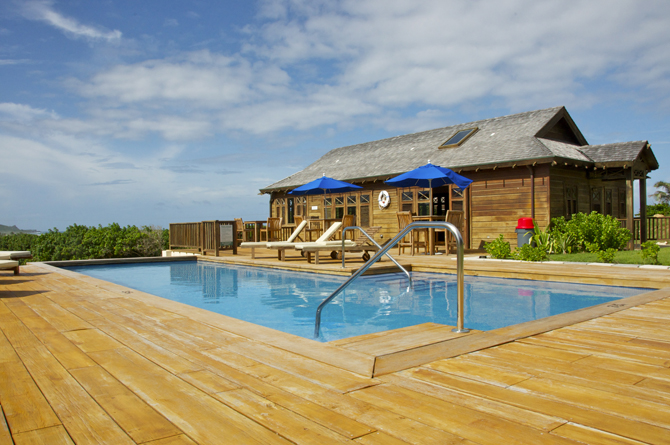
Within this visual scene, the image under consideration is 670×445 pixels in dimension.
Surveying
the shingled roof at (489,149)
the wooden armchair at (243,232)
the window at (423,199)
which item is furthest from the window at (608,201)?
the wooden armchair at (243,232)

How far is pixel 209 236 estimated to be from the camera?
14070 mm

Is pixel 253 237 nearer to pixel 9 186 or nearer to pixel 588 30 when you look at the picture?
pixel 588 30

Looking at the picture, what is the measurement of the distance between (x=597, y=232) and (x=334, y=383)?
11.2m

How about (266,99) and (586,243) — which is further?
(266,99)

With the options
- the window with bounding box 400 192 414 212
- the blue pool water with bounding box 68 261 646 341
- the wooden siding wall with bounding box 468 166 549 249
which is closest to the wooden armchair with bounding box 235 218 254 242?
the window with bounding box 400 192 414 212

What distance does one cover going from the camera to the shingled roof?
43.4ft

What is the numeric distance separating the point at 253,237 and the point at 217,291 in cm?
958

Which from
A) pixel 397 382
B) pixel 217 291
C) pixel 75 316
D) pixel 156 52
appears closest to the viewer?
pixel 397 382

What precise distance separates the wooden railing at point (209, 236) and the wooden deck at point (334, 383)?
9979 mm

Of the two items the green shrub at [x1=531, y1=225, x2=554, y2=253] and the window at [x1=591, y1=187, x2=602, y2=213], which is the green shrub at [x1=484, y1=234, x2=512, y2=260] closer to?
the green shrub at [x1=531, y1=225, x2=554, y2=253]

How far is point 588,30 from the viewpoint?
13891mm

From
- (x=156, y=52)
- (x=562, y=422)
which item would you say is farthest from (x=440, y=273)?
(x=156, y=52)

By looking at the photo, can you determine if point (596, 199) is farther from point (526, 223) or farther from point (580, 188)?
point (526, 223)

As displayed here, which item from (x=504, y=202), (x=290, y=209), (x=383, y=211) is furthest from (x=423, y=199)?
(x=290, y=209)
